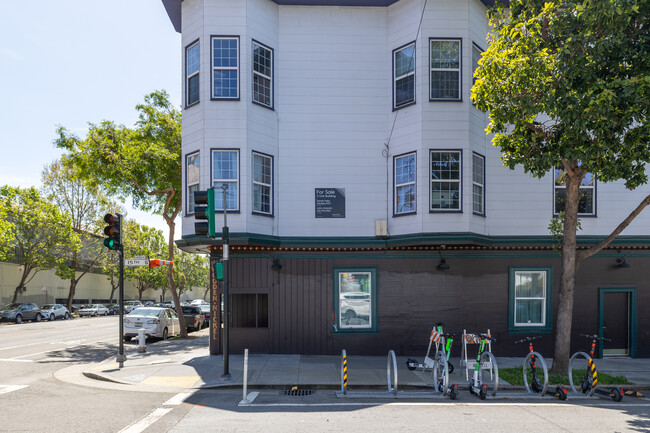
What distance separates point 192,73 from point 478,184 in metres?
9.37

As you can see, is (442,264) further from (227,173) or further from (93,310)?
(93,310)

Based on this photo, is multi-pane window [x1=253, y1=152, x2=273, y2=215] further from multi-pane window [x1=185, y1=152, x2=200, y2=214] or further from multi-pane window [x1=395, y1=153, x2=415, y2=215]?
multi-pane window [x1=395, y1=153, x2=415, y2=215]

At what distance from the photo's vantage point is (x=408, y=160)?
14539 mm

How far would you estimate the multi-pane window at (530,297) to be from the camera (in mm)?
14812

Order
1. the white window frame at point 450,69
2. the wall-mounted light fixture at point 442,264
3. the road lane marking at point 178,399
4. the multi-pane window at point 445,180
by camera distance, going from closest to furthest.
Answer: the road lane marking at point 178,399
the multi-pane window at point 445,180
the white window frame at point 450,69
the wall-mounted light fixture at point 442,264

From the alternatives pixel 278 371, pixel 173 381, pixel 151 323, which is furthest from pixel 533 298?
pixel 151 323

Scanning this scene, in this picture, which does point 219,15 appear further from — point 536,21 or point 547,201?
point 547,201

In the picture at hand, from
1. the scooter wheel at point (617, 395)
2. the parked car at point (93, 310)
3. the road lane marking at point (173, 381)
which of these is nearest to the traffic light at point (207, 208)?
the road lane marking at point (173, 381)

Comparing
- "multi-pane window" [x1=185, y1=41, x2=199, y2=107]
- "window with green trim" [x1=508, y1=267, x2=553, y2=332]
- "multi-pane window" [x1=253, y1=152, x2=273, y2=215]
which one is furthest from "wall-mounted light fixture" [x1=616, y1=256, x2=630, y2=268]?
"multi-pane window" [x1=185, y1=41, x2=199, y2=107]

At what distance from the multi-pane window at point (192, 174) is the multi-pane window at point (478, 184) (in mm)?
8286

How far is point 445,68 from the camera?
14.3 metres

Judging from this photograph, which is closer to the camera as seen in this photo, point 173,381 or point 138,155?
point 173,381

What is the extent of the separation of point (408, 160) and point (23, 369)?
12.2 metres

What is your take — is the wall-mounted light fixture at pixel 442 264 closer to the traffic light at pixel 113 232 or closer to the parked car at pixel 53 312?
the traffic light at pixel 113 232
